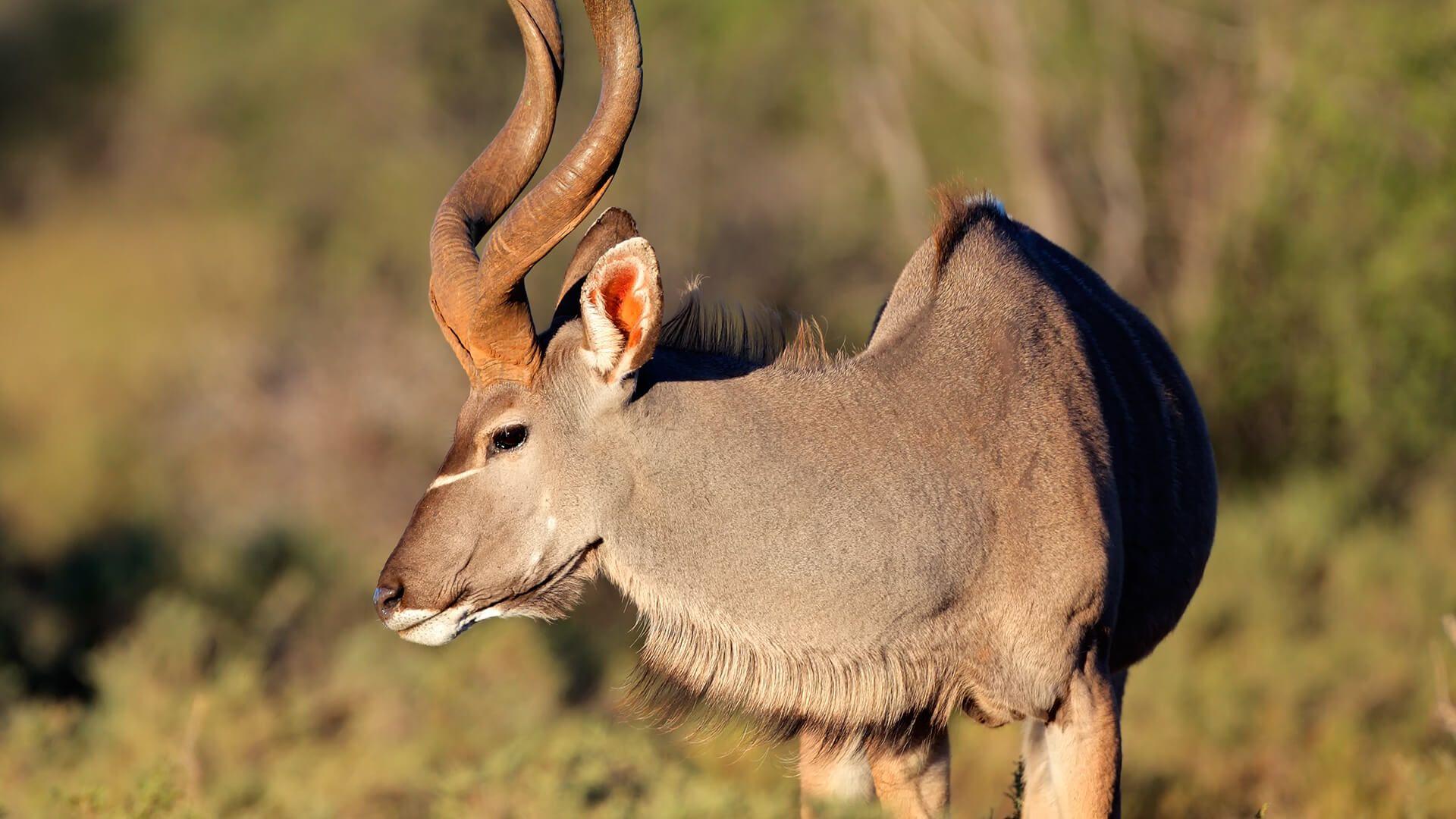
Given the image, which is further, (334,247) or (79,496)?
(334,247)

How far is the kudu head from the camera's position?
420 cm

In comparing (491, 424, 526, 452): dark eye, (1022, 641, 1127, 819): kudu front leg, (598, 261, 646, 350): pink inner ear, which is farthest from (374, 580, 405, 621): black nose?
(1022, 641, 1127, 819): kudu front leg

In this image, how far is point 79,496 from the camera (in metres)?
12.9

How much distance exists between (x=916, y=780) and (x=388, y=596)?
6.24ft

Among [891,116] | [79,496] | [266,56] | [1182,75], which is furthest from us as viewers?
[266,56]

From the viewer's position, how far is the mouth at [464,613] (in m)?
4.31

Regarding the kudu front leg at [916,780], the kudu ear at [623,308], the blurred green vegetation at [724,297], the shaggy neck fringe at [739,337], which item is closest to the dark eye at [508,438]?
the kudu ear at [623,308]

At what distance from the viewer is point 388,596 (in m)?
4.32

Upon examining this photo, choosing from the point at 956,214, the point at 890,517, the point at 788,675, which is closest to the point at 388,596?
the point at 788,675

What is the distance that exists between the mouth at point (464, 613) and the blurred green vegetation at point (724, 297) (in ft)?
2.69

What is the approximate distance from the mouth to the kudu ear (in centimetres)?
52

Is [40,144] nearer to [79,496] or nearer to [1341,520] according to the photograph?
[79,496]

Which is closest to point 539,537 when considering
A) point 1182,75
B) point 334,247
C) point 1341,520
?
point 1341,520

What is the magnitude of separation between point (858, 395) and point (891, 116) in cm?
1108
